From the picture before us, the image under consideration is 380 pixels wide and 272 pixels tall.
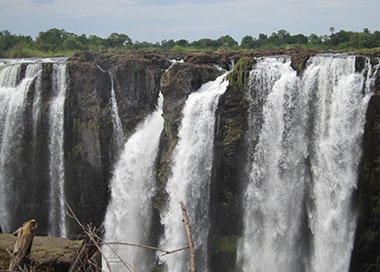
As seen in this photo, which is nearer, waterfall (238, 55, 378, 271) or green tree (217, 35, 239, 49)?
waterfall (238, 55, 378, 271)

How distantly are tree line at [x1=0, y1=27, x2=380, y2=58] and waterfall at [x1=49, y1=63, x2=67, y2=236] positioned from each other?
1024cm

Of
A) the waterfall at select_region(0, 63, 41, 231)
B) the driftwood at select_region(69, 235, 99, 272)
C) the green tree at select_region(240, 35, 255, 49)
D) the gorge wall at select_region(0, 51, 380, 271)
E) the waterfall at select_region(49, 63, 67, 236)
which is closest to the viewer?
the driftwood at select_region(69, 235, 99, 272)

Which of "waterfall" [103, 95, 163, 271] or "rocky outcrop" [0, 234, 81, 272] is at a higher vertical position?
"rocky outcrop" [0, 234, 81, 272]

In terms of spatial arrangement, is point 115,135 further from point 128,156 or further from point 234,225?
point 234,225

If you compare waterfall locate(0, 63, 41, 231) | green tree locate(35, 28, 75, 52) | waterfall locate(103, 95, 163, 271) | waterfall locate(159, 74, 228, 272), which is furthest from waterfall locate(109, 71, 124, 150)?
green tree locate(35, 28, 75, 52)

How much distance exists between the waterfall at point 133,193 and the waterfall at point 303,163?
4.57 metres

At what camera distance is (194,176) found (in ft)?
68.7

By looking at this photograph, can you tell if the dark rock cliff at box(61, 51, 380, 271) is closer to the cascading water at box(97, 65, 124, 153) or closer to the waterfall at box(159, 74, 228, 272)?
the cascading water at box(97, 65, 124, 153)

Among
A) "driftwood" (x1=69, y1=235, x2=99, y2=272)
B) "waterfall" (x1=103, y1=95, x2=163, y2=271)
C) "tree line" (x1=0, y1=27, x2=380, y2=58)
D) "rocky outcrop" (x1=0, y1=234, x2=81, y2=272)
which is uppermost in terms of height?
"tree line" (x1=0, y1=27, x2=380, y2=58)

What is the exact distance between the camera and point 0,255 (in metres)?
7.96

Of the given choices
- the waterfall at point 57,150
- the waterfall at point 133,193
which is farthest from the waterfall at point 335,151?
the waterfall at point 57,150

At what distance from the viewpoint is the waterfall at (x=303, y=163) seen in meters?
18.6

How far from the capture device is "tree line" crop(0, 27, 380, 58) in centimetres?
3304

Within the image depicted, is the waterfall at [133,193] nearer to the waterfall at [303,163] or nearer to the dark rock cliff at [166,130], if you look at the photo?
the dark rock cliff at [166,130]
